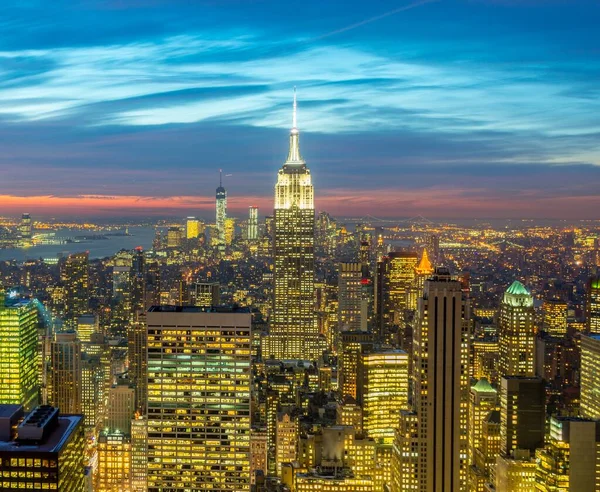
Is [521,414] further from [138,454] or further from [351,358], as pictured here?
[138,454]

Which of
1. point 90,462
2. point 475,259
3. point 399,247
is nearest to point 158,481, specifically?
point 90,462

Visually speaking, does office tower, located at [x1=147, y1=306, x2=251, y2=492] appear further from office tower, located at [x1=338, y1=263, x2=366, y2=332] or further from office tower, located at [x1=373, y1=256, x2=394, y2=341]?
office tower, located at [x1=338, y1=263, x2=366, y2=332]

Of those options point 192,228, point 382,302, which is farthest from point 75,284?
point 382,302

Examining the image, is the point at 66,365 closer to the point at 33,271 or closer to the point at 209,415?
the point at 33,271

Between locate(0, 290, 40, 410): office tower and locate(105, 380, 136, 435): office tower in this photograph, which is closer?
locate(0, 290, 40, 410): office tower

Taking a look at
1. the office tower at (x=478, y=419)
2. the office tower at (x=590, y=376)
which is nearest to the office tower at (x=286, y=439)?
the office tower at (x=478, y=419)

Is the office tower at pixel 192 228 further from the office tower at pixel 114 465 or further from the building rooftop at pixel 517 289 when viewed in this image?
the building rooftop at pixel 517 289

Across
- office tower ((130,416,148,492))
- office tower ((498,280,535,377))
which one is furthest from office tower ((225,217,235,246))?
office tower ((498,280,535,377))
